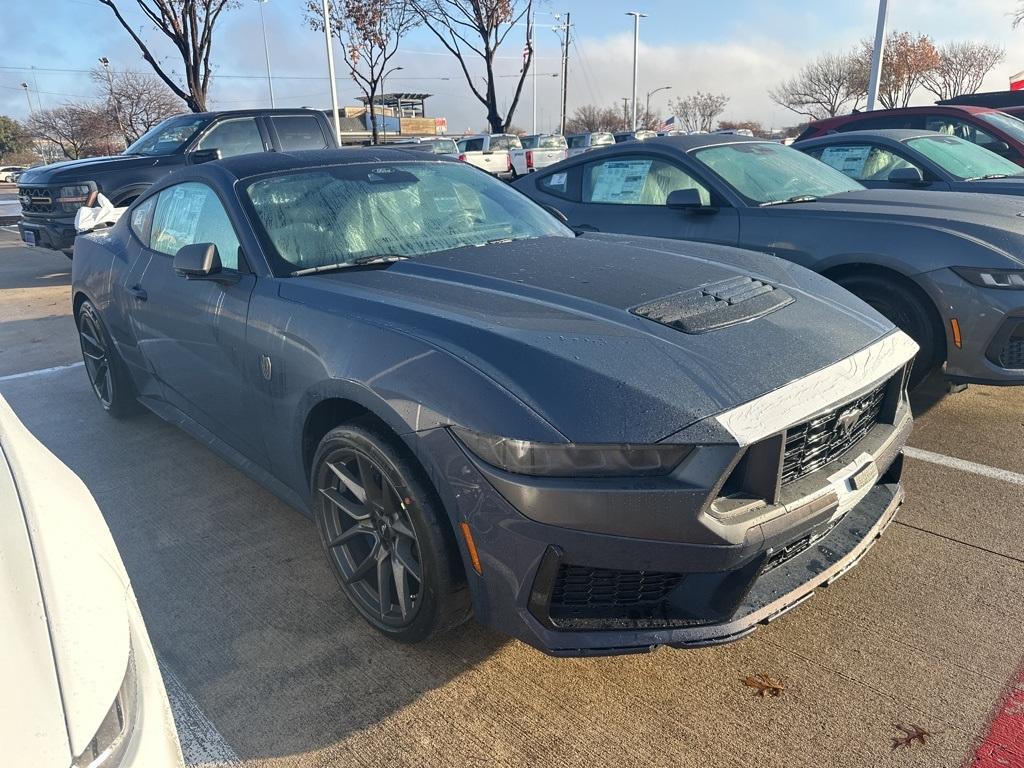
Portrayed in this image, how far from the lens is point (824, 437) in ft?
7.11

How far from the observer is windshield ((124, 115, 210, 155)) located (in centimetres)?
969

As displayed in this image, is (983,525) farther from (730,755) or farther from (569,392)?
(569,392)

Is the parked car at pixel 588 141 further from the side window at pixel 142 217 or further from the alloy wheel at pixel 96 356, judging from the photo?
the side window at pixel 142 217

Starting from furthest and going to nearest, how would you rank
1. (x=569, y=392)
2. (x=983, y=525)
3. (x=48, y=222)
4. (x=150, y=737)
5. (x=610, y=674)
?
(x=48, y=222) < (x=983, y=525) < (x=610, y=674) < (x=569, y=392) < (x=150, y=737)

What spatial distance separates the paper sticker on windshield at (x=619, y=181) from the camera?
5391mm

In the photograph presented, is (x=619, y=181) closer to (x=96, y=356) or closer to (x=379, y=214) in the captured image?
(x=379, y=214)

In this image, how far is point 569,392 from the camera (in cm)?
196

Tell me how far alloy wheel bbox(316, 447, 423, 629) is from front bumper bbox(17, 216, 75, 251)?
8.36 metres

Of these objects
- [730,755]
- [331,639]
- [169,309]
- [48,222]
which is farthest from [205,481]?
[48,222]

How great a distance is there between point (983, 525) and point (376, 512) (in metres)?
2.53

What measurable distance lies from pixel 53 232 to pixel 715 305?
31.2ft

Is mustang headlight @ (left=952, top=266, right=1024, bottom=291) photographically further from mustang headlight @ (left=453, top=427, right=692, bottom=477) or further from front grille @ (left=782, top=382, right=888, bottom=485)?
mustang headlight @ (left=453, top=427, right=692, bottom=477)

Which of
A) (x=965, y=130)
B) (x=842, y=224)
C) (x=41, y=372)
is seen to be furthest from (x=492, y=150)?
(x=842, y=224)

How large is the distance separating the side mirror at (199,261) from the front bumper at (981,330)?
11.6 ft
